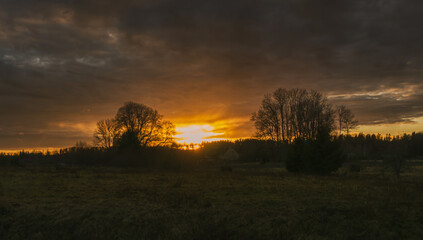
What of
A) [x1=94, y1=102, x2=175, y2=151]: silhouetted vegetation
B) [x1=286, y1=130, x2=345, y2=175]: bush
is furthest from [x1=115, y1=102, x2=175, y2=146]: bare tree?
[x1=286, y1=130, x2=345, y2=175]: bush

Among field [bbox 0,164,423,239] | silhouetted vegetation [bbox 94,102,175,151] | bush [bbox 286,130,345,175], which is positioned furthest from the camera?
silhouetted vegetation [bbox 94,102,175,151]

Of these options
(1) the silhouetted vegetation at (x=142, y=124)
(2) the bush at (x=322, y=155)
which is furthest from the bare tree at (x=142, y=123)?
(2) the bush at (x=322, y=155)

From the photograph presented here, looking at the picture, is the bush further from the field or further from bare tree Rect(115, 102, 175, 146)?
bare tree Rect(115, 102, 175, 146)

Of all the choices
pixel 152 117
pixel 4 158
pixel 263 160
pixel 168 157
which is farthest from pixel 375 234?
pixel 4 158

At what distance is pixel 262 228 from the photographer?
9922 millimetres

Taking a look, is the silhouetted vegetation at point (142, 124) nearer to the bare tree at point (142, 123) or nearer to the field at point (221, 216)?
the bare tree at point (142, 123)

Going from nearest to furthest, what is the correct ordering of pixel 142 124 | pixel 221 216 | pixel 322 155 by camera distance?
pixel 221 216 < pixel 322 155 < pixel 142 124

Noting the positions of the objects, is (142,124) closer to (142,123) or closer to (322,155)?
(142,123)

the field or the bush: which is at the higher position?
the bush

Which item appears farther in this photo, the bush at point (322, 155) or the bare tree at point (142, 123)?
the bare tree at point (142, 123)

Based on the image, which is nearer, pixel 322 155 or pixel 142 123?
pixel 322 155

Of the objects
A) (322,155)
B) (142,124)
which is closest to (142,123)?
(142,124)

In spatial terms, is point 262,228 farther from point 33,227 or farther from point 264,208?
point 33,227

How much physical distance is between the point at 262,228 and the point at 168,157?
33.4 meters
